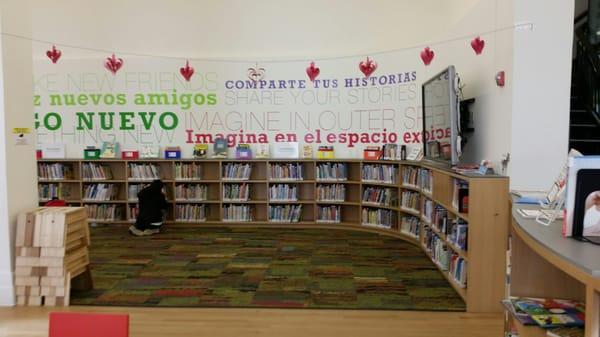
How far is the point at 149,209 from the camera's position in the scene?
7090mm

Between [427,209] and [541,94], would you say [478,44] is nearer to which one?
[541,94]

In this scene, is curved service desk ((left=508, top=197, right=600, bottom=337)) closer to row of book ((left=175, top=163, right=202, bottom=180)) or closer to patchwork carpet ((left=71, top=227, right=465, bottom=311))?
patchwork carpet ((left=71, top=227, right=465, bottom=311))

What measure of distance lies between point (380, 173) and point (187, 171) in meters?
3.28

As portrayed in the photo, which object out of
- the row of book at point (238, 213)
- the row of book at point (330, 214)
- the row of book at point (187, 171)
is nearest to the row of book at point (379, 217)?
the row of book at point (330, 214)

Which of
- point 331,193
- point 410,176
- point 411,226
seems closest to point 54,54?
point 331,193

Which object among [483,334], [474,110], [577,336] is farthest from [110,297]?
[474,110]

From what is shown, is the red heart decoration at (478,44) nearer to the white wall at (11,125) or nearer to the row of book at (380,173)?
the row of book at (380,173)

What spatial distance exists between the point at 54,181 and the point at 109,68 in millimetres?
2190

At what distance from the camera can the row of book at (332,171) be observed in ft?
24.6

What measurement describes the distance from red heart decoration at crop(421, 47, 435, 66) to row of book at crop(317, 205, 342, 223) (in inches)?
108

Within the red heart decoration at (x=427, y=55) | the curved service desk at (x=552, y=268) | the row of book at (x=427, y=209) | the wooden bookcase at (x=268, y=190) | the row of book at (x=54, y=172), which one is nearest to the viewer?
the curved service desk at (x=552, y=268)

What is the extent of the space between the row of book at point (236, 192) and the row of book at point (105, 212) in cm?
191

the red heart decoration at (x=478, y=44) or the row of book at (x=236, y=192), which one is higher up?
the red heart decoration at (x=478, y=44)

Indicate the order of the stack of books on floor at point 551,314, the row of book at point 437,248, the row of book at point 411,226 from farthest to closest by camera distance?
the row of book at point 411,226 → the row of book at point 437,248 → the stack of books on floor at point 551,314
